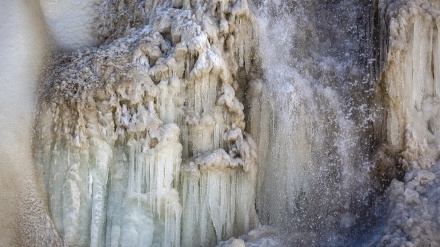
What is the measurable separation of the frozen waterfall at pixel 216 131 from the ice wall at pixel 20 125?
2 centimetres

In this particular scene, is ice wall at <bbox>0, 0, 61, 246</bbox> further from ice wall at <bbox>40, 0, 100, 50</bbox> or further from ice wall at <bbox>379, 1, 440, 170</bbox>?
ice wall at <bbox>379, 1, 440, 170</bbox>

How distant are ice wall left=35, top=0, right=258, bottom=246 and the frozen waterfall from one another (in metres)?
0.02

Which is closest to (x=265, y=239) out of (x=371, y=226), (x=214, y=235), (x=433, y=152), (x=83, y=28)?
(x=214, y=235)

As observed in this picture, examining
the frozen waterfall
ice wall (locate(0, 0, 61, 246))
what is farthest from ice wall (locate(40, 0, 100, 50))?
ice wall (locate(0, 0, 61, 246))

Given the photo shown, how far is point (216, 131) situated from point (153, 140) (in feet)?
3.09

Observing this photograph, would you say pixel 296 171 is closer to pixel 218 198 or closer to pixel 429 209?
pixel 218 198

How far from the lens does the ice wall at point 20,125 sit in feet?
29.6

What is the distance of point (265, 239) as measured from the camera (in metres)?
9.40

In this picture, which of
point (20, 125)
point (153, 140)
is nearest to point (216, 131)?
point (153, 140)

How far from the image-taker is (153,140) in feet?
30.9

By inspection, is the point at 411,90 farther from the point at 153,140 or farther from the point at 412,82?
the point at 153,140

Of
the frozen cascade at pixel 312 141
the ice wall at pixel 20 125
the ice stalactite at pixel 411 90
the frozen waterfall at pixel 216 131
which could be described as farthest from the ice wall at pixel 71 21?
the ice stalactite at pixel 411 90

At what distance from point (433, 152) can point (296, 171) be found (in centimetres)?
196

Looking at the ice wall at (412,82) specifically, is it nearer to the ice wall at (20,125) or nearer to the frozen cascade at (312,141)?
the frozen cascade at (312,141)
